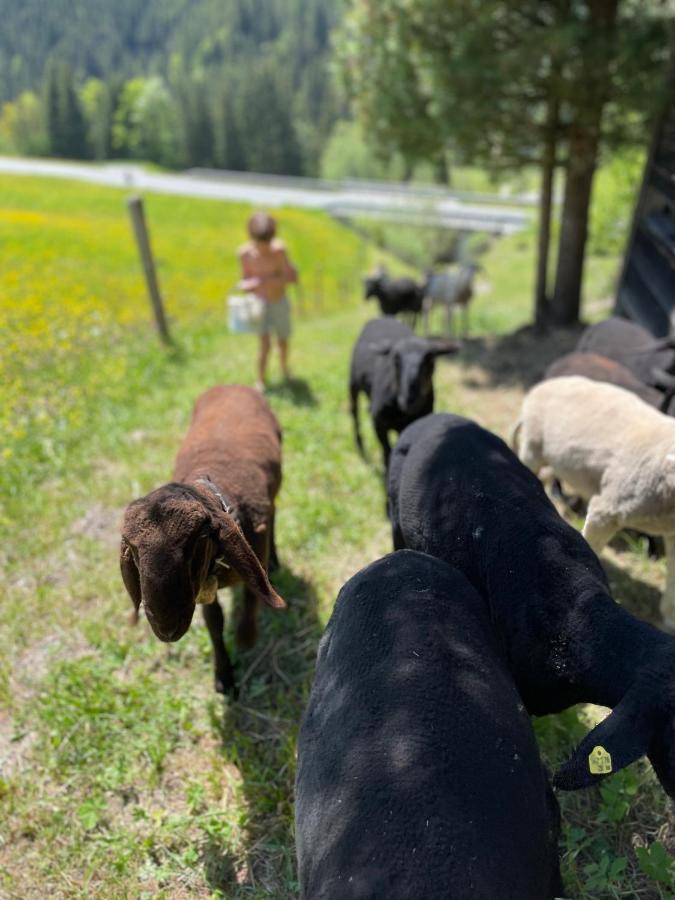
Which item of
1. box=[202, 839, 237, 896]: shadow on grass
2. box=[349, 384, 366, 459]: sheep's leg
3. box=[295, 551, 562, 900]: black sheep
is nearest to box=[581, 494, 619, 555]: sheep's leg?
box=[295, 551, 562, 900]: black sheep

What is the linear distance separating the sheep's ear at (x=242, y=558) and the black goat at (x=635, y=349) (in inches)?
135

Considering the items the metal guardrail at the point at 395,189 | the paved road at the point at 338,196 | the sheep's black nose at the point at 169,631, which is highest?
the sheep's black nose at the point at 169,631

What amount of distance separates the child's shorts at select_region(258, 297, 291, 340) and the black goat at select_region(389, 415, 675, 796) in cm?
478

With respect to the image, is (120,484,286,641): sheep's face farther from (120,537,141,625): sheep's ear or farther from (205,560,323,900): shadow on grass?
(205,560,323,900): shadow on grass

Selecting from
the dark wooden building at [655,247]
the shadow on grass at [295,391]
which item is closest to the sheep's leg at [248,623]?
the shadow on grass at [295,391]

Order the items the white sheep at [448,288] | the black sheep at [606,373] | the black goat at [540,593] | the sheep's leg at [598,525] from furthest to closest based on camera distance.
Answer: the white sheep at [448,288] < the black sheep at [606,373] < the sheep's leg at [598,525] < the black goat at [540,593]

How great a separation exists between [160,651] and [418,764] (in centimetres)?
268

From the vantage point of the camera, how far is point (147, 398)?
336 inches

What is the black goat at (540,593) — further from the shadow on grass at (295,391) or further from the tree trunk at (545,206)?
the tree trunk at (545,206)

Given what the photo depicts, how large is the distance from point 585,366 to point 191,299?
1239 cm

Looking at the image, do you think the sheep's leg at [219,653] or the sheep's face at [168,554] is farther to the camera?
the sheep's leg at [219,653]

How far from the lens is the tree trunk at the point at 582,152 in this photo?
7781 millimetres

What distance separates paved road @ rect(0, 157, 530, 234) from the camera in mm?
41062

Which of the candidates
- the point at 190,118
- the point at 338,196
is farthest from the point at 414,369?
the point at 190,118
